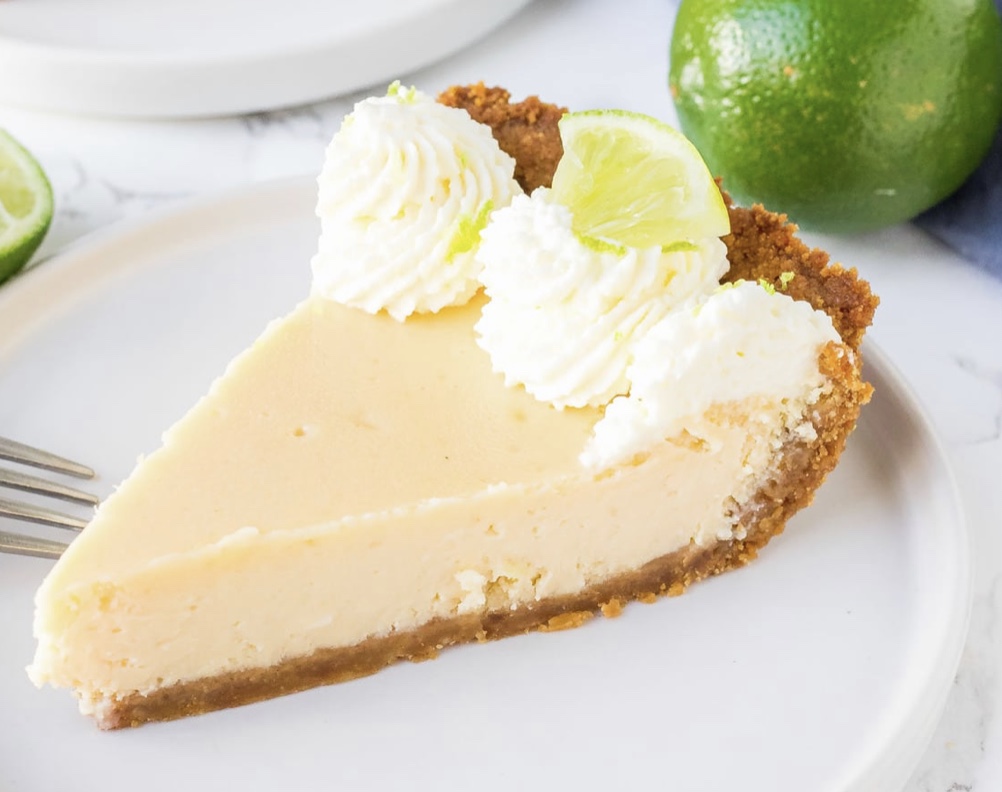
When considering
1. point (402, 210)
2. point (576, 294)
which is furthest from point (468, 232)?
point (576, 294)

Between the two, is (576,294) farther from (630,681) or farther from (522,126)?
(630,681)

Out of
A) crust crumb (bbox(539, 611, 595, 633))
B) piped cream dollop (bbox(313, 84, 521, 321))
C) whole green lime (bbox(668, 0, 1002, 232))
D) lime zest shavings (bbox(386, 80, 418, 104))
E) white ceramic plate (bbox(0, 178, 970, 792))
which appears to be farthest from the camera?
whole green lime (bbox(668, 0, 1002, 232))

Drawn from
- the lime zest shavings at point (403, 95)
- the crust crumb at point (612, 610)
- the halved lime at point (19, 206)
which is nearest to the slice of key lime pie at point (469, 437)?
the crust crumb at point (612, 610)

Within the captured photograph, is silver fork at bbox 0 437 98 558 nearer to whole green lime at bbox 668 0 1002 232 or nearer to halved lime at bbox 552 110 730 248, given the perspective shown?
halved lime at bbox 552 110 730 248

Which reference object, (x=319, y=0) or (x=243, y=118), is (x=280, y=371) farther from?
(x=319, y=0)

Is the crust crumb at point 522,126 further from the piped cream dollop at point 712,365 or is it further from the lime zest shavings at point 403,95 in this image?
the piped cream dollop at point 712,365

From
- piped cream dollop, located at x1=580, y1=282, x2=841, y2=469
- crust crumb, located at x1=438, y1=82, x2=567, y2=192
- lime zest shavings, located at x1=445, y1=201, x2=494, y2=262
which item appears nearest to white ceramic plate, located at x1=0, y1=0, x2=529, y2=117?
crust crumb, located at x1=438, y1=82, x2=567, y2=192

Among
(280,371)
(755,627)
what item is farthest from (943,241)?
(280,371)
